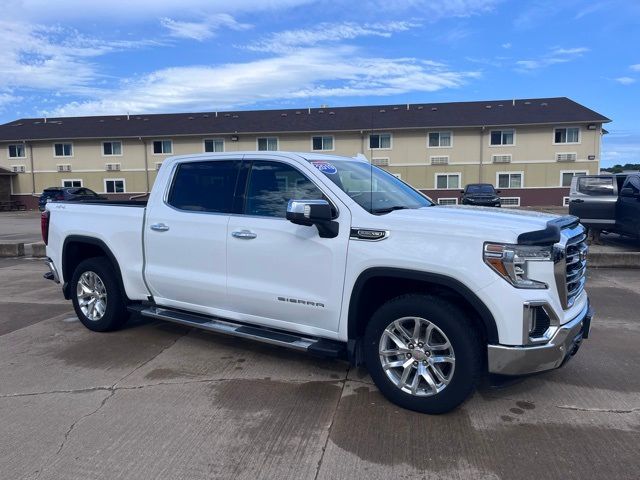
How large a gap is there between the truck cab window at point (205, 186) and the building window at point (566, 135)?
3797 centimetres

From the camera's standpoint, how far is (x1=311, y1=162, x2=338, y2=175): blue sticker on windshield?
14.5ft

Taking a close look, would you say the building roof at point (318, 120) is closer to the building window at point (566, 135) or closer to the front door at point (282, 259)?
the building window at point (566, 135)

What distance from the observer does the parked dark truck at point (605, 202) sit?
11.7m

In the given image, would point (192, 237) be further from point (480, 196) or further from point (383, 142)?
point (383, 142)

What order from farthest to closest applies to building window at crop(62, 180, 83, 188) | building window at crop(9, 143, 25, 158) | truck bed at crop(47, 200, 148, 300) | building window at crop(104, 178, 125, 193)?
building window at crop(9, 143, 25, 158), building window at crop(62, 180, 83, 188), building window at crop(104, 178, 125, 193), truck bed at crop(47, 200, 148, 300)

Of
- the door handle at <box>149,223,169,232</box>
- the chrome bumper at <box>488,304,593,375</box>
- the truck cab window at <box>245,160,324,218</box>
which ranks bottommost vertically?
the chrome bumper at <box>488,304,593,375</box>

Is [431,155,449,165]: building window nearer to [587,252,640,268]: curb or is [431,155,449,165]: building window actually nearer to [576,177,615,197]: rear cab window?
[576,177,615,197]: rear cab window

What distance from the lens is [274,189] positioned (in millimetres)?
4605

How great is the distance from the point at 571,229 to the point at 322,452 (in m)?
2.47

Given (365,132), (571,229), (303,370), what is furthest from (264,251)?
(365,132)

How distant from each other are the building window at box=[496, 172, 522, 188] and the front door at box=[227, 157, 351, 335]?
36899mm

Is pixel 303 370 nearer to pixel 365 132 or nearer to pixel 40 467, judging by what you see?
pixel 40 467

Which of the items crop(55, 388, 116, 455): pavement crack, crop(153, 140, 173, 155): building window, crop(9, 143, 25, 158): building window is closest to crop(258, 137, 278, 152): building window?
crop(153, 140, 173, 155): building window

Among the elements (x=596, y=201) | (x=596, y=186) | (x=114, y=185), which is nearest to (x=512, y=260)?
(x=596, y=201)
